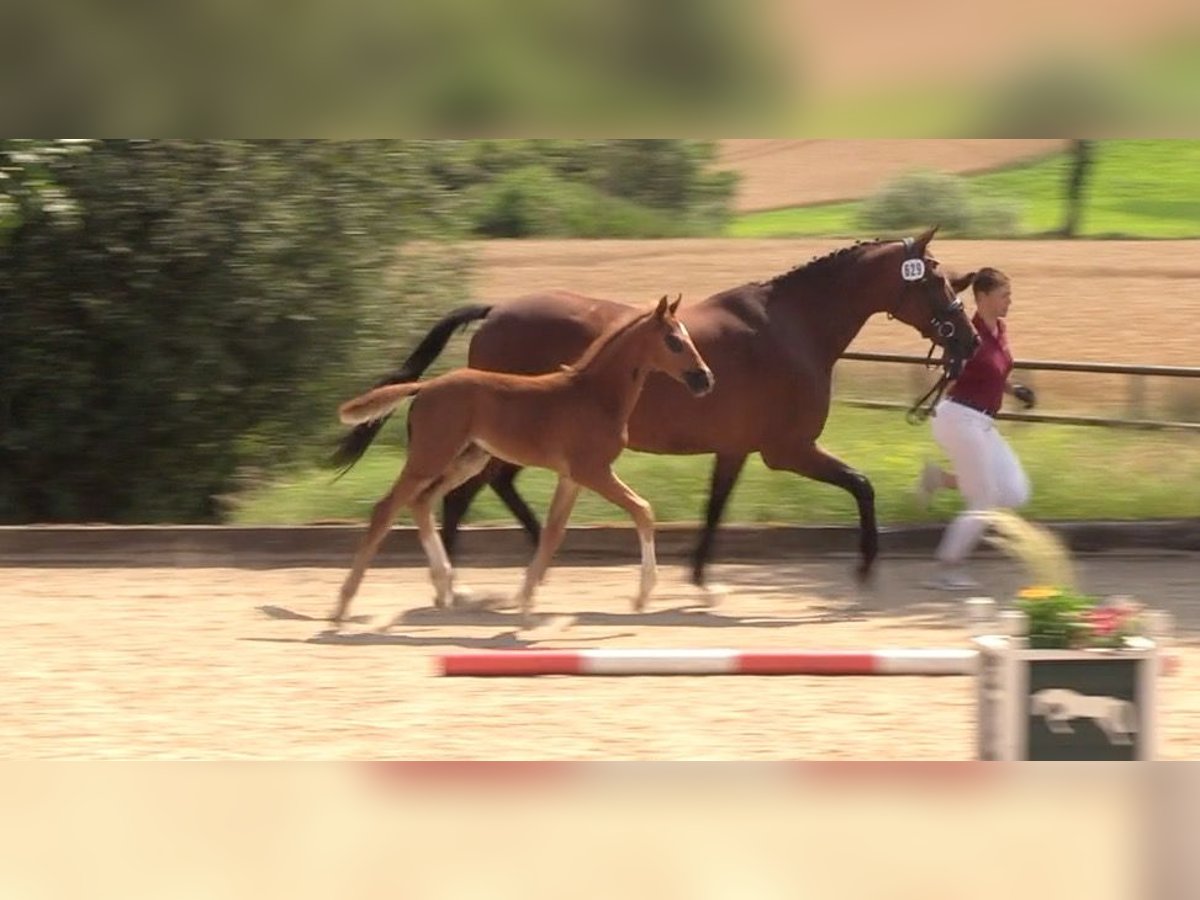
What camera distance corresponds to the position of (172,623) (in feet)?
27.5

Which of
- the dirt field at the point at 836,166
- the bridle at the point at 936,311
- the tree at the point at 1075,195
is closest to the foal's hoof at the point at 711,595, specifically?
the bridle at the point at 936,311

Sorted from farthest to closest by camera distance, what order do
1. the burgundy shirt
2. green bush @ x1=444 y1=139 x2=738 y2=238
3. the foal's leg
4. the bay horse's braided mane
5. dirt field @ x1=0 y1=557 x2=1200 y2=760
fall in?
green bush @ x1=444 y1=139 x2=738 y2=238, the bay horse's braided mane, the burgundy shirt, the foal's leg, dirt field @ x1=0 y1=557 x2=1200 y2=760

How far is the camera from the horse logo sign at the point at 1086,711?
485 centimetres

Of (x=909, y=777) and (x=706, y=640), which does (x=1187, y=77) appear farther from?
(x=706, y=640)

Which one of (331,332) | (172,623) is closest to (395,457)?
(331,332)

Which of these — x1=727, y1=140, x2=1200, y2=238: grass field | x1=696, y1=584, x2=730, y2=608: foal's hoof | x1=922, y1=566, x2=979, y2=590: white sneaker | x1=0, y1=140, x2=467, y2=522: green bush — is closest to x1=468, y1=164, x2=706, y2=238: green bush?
x1=727, y1=140, x2=1200, y2=238: grass field

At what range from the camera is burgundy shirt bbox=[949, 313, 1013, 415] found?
29.3 feet

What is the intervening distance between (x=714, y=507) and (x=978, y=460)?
4.20 feet

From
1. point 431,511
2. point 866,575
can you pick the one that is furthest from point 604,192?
point 431,511

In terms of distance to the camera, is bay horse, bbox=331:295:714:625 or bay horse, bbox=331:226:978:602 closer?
bay horse, bbox=331:295:714:625

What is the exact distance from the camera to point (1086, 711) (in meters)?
4.88

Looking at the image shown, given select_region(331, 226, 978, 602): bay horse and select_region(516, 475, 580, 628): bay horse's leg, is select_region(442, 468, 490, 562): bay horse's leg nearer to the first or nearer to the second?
select_region(331, 226, 978, 602): bay horse

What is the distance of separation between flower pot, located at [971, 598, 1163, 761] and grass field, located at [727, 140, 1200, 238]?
7.71 m

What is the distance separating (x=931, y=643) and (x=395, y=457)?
230 inches
